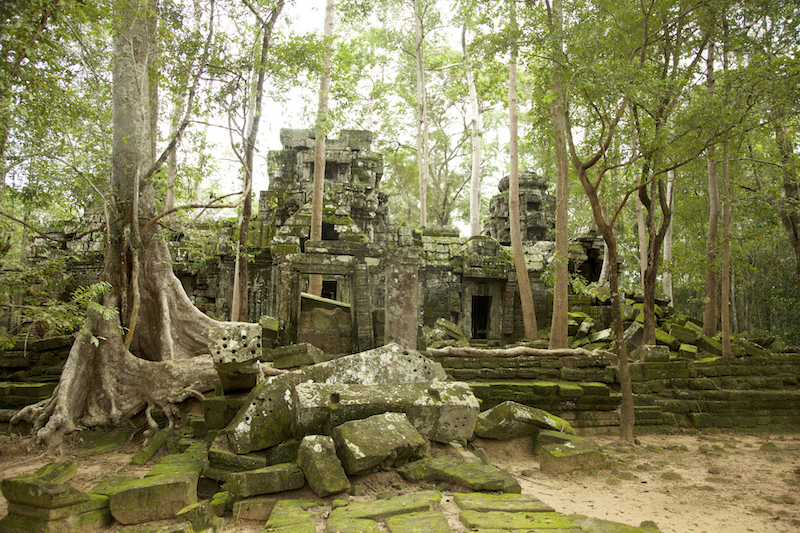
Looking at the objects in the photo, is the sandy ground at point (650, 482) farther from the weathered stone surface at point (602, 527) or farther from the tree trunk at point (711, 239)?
the tree trunk at point (711, 239)

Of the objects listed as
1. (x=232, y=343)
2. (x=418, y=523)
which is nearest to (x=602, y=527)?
(x=418, y=523)

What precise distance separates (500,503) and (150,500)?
275 cm

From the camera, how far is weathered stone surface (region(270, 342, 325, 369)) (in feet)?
20.6

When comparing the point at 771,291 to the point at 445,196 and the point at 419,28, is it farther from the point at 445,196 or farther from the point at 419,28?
the point at 419,28

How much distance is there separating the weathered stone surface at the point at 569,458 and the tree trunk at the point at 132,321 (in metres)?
4.51

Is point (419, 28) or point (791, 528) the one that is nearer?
point (791, 528)

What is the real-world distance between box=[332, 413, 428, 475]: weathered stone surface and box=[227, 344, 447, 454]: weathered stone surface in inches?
29.6

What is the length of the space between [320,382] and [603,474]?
331 cm

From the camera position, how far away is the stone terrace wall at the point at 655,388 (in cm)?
745

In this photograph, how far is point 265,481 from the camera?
388 cm

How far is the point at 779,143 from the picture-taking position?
→ 431 inches

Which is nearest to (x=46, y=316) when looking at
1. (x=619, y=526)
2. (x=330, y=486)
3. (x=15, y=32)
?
(x=15, y=32)

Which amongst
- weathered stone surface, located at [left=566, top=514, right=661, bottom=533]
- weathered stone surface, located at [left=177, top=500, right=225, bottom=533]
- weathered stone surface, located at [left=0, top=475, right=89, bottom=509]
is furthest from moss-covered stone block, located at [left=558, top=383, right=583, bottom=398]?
weathered stone surface, located at [left=0, top=475, right=89, bottom=509]

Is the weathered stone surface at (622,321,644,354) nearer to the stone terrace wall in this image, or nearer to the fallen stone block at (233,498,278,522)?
the stone terrace wall
